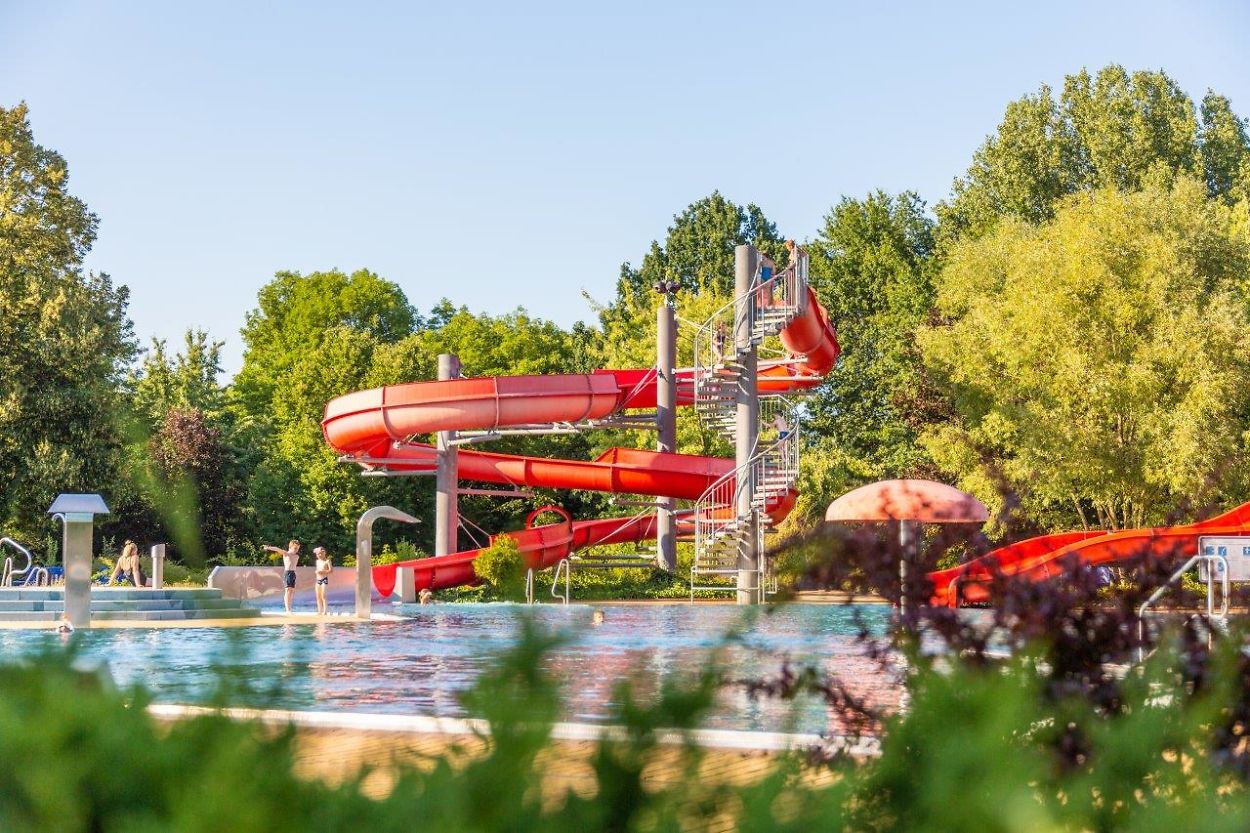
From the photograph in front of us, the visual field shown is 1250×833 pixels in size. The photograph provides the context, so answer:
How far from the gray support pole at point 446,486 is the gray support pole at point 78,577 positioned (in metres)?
12.1

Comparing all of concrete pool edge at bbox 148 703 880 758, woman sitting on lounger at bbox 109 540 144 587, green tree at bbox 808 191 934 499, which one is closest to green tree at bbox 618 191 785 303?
green tree at bbox 808 191 934 499

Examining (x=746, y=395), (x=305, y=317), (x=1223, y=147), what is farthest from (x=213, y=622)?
(x=1223, y=147)

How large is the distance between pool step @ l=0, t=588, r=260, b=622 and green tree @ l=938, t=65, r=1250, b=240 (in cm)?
3213

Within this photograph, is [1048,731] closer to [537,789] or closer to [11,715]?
[537,789]

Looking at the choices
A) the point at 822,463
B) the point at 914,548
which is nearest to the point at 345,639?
the point at 914,548

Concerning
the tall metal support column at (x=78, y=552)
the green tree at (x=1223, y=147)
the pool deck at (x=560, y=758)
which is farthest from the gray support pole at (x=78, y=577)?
the green tree at (x=1223, y=147)

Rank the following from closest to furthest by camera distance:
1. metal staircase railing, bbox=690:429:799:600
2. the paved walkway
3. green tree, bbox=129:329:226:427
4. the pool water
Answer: the paved walkway, the pool water, metal staircase railing, bbox=690:429:799:600, green tree, bbox=129:329:226:427

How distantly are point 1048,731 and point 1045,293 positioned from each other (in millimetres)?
30113

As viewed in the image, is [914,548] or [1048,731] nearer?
[1048,731]

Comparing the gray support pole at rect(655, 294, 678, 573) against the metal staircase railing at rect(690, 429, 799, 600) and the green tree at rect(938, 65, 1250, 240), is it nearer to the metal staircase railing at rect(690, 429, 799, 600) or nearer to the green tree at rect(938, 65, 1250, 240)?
the metal staircase railing at rect(690, 429, 799, 600)

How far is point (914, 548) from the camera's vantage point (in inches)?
192

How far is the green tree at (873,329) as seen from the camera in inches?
1612

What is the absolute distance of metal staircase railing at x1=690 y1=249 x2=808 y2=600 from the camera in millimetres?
28094

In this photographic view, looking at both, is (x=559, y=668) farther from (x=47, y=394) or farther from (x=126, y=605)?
(x=47, y=394)
